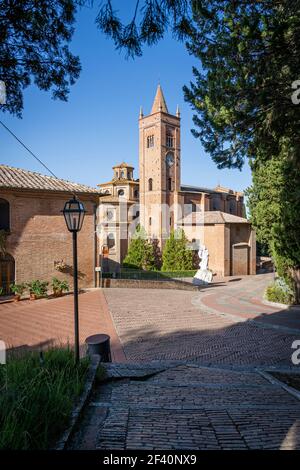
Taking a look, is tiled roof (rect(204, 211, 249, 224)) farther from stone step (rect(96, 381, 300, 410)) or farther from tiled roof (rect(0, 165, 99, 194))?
stone step (rect(96, 381, 300, 410))

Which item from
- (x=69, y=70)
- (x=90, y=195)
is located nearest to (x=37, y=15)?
(x=69, y=70)

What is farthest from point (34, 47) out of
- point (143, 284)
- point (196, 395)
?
point (143, 284)

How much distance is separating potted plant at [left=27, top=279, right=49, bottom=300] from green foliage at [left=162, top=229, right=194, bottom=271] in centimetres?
2077

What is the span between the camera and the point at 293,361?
7.67 m

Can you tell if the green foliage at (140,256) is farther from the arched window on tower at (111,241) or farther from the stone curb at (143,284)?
the stone curb at (143,284)

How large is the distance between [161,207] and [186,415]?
39.8 meters

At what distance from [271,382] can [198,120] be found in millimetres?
6540

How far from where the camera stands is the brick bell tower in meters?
42.9

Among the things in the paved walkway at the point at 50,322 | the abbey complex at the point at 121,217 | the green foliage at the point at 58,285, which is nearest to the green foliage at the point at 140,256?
the abbey complex at the point at 121,217

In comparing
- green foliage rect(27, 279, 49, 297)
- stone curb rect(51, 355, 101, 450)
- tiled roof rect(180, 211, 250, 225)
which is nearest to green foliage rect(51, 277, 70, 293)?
green foliage rect(27, 279, 49, 297)

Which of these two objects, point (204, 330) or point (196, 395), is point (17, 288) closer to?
point (204, 330)

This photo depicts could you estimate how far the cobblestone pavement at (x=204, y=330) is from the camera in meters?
8.06

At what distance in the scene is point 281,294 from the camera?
15836 mm

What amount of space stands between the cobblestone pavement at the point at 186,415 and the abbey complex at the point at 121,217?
393 inches
